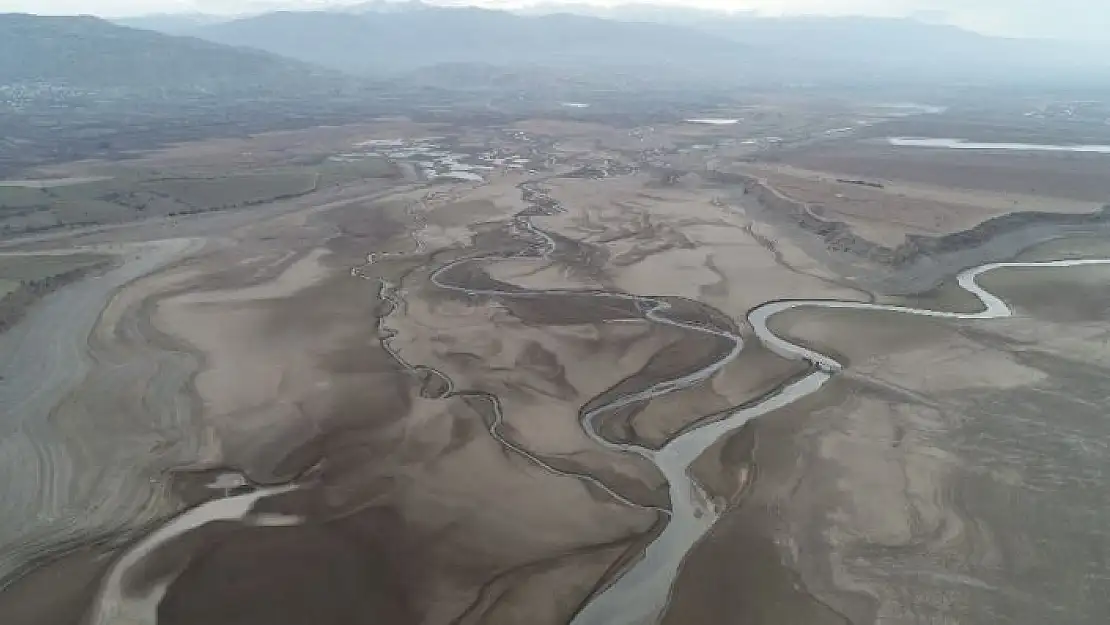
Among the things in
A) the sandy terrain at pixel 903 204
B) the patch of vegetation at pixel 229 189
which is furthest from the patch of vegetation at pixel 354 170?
the sandy terrain at pixel 903 204

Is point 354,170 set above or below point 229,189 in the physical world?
below

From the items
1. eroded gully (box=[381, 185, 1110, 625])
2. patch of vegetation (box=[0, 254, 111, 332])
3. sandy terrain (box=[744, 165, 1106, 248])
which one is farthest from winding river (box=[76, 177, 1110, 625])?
patch of vegetation (box=[0, 254, 111, 332])

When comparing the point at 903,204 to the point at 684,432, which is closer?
the point at 684,432

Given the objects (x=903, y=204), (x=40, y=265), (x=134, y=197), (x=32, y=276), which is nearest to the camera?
(x=32, y=276)

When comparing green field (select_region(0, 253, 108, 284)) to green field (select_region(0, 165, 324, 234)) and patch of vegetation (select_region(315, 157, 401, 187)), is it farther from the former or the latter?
patch of vegetation (select_region(315, 157, 401, 187))

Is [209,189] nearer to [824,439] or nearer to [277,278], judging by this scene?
[277,278]

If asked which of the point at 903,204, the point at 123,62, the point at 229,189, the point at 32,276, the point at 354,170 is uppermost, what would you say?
the point at 123,62

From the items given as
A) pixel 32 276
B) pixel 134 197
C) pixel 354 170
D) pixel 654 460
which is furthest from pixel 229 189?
pixel 654 460

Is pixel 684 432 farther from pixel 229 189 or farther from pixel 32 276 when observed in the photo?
pixel 229 189
